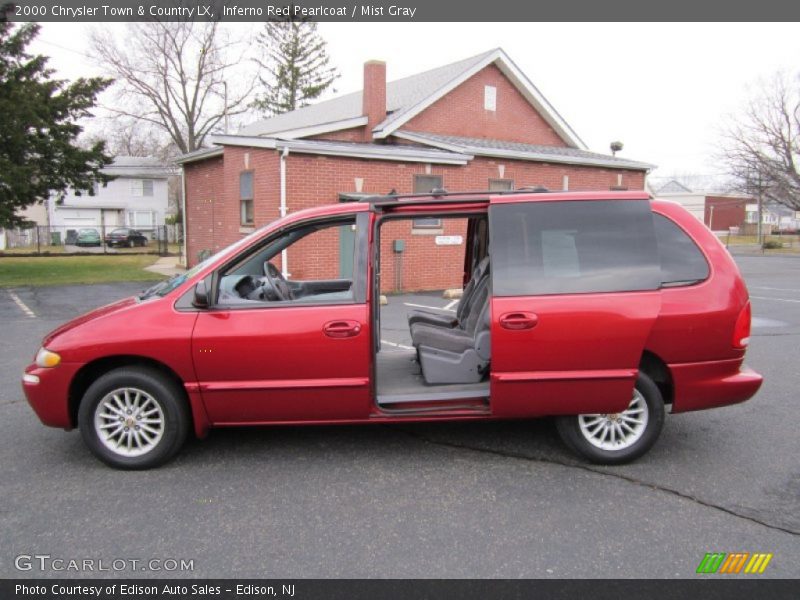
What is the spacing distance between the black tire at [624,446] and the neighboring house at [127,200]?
45.2 metres

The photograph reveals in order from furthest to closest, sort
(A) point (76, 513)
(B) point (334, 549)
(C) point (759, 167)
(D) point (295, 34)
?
(D) point (295, 34) < (C) point (759, 167) < (A) point (76, 513) < (B) point (334, 549)

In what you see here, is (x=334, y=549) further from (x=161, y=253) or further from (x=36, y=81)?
(x=161, y=253)

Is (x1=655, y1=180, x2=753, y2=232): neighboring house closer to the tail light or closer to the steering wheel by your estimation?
the tail light

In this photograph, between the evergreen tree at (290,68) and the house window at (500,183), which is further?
the evergreen tree at (290,68)

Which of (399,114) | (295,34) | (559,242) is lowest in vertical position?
A: (559,242)

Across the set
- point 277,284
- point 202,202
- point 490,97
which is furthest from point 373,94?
point 277,284

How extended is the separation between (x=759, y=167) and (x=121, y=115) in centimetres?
4301

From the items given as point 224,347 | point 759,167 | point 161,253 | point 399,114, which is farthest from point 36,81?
point 759,167

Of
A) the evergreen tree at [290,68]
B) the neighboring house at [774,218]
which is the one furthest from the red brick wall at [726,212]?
the evergreen tree at [290,68]

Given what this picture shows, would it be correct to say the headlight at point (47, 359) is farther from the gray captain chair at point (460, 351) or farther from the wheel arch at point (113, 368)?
the gray captain chair at point (460, 351)

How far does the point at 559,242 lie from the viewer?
432cm

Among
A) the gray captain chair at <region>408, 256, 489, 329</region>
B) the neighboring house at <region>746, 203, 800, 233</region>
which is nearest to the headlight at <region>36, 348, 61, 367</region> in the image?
the gray captain chair at <region>408, 256, 489, 329</region>

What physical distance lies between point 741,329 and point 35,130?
2084 cm

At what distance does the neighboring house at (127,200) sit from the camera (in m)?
45.5
